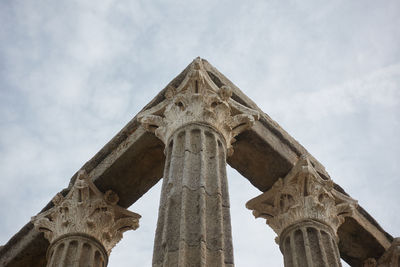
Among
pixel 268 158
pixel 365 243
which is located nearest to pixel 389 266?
pixel 365 243

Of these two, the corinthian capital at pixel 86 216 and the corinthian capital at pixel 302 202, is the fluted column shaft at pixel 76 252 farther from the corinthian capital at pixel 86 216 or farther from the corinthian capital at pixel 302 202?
the corinthian capital at pixel 302 202

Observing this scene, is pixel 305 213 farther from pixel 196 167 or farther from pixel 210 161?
pixel 196 167

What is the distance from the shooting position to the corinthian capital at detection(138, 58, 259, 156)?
580 inches

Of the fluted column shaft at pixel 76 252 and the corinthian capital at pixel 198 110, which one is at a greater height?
the corinthian capital at pixel 198 110

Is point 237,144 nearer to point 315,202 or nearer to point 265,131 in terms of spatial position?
point 265,131

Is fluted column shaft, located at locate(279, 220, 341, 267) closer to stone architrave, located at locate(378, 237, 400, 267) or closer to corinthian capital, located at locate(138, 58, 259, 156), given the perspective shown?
corinthian capital, located at locate(138, 58, 259, 156)

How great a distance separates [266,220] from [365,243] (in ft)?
10.9

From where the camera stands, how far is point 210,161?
13258mm

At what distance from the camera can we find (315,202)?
16.6 meters

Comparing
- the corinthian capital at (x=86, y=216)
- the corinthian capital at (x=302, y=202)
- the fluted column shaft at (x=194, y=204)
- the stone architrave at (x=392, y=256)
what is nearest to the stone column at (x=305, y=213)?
the corinthian capital at (x=302, y=202)

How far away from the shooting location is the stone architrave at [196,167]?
35.5 ft

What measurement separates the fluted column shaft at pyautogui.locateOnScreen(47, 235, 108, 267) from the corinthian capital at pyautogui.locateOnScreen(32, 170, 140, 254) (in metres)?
0.15

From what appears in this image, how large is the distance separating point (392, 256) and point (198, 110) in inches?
312

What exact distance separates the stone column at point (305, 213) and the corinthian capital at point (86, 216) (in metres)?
3.59
